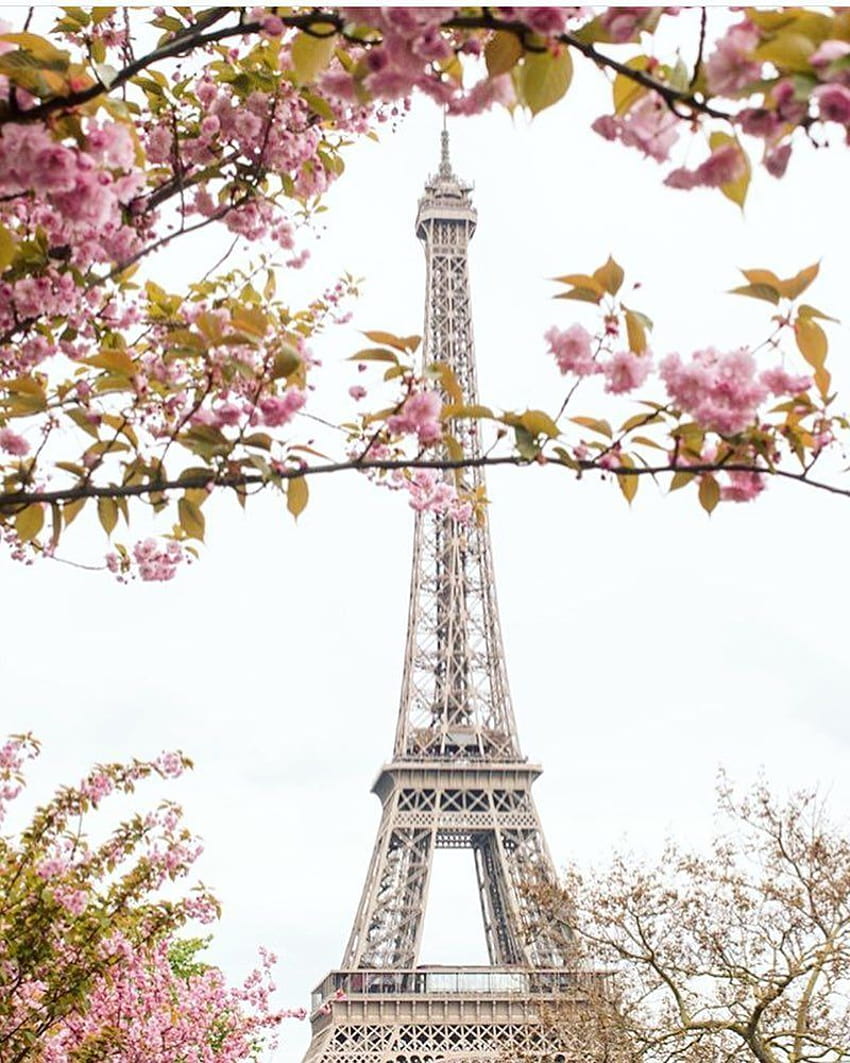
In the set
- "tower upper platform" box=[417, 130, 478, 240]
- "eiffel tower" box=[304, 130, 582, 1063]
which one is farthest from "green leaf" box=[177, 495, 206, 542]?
"tower upper platform" box=[417, 130, 478, 240]

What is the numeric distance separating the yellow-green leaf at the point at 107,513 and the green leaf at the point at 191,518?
6.3 inches

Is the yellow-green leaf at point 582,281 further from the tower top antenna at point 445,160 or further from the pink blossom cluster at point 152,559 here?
the tower top antenna at point 445,160

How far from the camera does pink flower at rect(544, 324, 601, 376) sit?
3.20 meters

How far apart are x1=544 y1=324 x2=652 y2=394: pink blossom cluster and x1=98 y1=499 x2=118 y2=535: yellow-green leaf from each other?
115 centimetres

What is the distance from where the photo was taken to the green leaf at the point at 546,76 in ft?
7.29

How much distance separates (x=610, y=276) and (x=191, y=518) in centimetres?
127

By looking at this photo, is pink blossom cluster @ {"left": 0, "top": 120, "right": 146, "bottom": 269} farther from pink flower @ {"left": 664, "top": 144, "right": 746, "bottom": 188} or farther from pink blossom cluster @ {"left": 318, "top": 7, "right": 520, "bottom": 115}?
pink flower @ {"left": 664, "top": 144, "right": 746, "bottom": 188}

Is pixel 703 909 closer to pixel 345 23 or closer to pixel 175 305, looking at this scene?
pixel 175 305

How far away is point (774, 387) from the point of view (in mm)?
3080

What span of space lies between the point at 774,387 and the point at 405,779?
100 ft

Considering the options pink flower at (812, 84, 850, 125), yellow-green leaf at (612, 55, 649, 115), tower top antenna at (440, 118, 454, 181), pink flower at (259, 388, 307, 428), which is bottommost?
pink flower at (812, 84, 850, 125)

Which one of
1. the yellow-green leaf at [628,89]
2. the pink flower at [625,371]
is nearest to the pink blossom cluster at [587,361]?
the pink flower at [625,371]

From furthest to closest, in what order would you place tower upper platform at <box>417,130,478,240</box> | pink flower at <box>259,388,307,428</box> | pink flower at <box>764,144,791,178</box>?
tower upper platform at <box>417,130,478,240</box> → pink flower at <box>259,388,307,428</box> → pink flower at <box>764,144,791,178</box>

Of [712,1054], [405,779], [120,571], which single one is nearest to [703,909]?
[712,1054]
